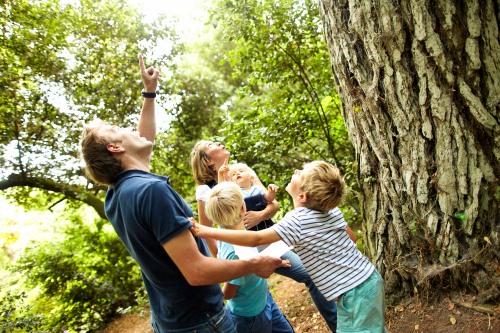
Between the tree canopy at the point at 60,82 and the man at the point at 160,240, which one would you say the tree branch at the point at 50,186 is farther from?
the man at the point at 160,240

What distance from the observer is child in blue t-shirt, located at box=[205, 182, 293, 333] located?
195 cm

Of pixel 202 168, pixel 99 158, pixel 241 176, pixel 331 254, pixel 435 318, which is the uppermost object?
pixel 99 158

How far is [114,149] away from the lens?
1.71 m

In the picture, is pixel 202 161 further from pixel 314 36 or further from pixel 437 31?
pixel 314 36

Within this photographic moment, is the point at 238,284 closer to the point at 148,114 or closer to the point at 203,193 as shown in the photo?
the point at 203,193

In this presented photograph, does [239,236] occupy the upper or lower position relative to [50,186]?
lower

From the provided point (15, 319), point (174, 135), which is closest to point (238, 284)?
point (15, 319)

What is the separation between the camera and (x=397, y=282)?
2.59 m

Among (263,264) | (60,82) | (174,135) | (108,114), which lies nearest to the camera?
(263,264)

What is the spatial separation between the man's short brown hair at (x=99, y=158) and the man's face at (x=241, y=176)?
111 centimetres

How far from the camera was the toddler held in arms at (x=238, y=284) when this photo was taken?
195cm

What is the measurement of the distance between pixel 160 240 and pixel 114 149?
0.61 m

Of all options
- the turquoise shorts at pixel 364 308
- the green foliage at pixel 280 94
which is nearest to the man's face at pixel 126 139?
the turquoise shorts at pixel 364 308

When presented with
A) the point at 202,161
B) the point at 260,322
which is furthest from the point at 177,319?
the point at 202,161
